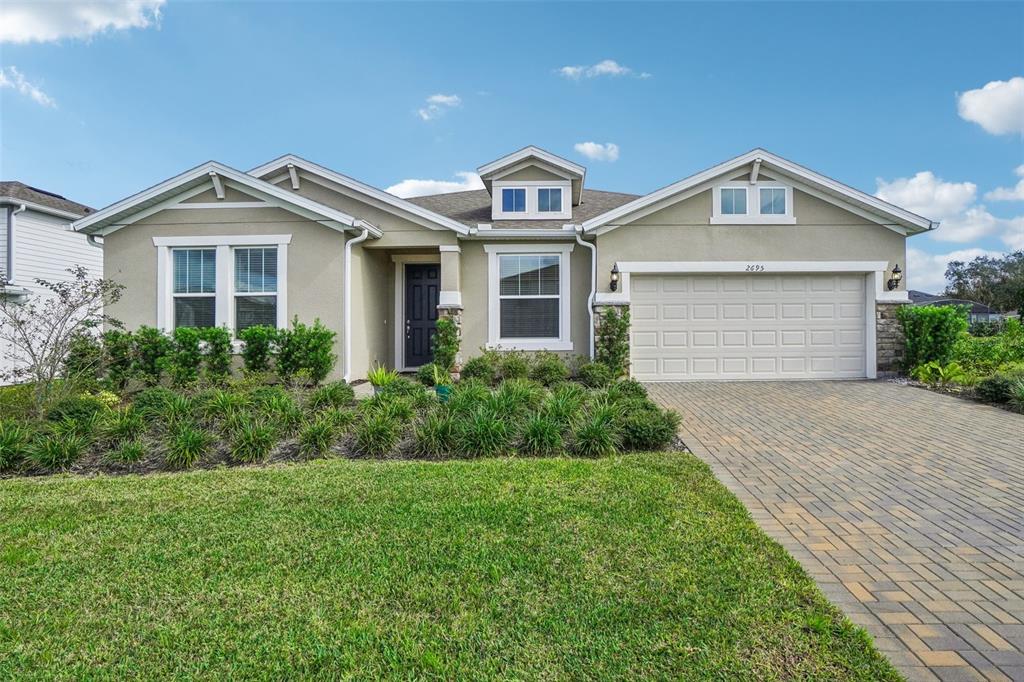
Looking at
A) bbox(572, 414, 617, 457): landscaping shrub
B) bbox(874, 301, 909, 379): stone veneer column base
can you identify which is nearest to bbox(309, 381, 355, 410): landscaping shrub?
bbox(572, 414, 617, 457): landscaping shrub

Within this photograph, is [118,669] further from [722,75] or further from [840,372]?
[722,75]

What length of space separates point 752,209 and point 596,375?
5.12 m

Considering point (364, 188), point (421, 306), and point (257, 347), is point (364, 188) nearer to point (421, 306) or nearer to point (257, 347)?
point (421, 306)

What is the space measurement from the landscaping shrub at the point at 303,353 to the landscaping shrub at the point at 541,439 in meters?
5.36

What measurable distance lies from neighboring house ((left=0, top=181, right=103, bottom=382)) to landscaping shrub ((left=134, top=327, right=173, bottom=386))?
7.91 meters

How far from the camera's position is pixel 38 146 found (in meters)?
13.1

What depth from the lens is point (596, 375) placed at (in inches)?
408

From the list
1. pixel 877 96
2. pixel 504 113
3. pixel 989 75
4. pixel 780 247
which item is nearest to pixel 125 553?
pixel 780 247

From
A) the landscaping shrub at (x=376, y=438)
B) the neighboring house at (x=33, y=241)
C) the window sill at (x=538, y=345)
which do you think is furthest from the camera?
the neighboring house at (x=33, y=241)

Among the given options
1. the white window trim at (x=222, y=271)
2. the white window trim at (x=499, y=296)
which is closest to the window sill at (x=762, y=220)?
the white window trim at (x=499, y=296)

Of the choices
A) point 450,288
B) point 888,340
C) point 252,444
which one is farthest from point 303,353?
point 888,340

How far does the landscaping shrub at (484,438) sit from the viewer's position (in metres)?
5.82

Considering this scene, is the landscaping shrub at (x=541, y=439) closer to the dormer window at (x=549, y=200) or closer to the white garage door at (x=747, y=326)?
the white garage door at (x=747, y=326)

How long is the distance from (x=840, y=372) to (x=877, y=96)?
6603mm
